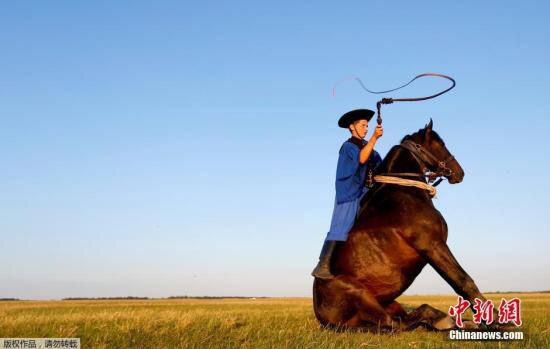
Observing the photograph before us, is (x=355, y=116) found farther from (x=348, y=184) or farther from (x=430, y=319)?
(x=430, y=319)

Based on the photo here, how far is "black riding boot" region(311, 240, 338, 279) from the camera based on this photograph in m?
7.74

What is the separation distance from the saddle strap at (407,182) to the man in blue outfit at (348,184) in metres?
0.26

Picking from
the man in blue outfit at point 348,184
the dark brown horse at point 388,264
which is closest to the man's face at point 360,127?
the man in blue outfit at point 348,184

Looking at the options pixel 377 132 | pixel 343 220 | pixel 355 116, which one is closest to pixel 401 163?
pixel 377 132

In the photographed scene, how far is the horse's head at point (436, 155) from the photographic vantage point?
8203 millimetres

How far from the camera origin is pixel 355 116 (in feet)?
27.8

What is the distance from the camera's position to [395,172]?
8180 millimetres

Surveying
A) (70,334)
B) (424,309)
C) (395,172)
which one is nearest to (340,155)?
(395,172)

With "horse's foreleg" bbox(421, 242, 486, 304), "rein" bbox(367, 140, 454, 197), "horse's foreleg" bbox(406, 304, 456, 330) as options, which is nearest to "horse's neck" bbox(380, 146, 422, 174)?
"rein" bbox(367, 140, 454, 197)

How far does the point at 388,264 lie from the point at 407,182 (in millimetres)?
1197

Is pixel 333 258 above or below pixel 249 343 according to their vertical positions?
above

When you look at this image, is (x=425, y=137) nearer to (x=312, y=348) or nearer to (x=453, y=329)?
(x=453, y=329)

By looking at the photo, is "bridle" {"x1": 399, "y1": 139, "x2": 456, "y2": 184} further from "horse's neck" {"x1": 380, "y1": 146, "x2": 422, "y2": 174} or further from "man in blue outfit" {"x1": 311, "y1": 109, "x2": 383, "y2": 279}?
"man in blue outfit" {"x1": 311, "y1": 109, "x2": 383, "y2": 279}

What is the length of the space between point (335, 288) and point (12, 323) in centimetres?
487
